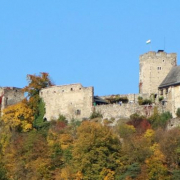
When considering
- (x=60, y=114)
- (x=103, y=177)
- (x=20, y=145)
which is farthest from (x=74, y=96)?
(x=103, y=177)

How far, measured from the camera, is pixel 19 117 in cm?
8194

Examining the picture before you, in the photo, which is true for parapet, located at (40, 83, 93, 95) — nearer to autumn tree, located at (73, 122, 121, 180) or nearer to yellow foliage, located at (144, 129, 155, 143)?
autumn tree, located at (73, 122, 121, 180)

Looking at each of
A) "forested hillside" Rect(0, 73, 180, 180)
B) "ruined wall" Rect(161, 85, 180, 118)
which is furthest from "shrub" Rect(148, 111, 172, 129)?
"ruined wall" Rect(161, 85, 180, 118)

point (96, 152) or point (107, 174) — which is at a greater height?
point (96, 152)

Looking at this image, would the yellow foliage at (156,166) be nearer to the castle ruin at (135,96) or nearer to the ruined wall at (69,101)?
the castle ruin at (135,96)

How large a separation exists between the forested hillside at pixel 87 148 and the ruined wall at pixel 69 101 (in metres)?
0.80

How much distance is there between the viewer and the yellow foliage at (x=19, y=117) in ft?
268

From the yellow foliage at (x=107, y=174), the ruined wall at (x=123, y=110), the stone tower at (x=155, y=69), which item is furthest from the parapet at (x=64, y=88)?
the yellow foliage at (x=107, y=174)

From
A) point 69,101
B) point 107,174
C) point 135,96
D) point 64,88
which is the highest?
point 64,88

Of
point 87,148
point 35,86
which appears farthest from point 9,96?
point 87,148

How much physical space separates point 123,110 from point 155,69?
5.61 metres

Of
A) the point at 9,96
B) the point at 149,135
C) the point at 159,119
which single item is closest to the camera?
the point at 149,135

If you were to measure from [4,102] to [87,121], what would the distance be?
47.2 feet

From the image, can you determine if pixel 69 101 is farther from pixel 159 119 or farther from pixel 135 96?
pixel 159 119
